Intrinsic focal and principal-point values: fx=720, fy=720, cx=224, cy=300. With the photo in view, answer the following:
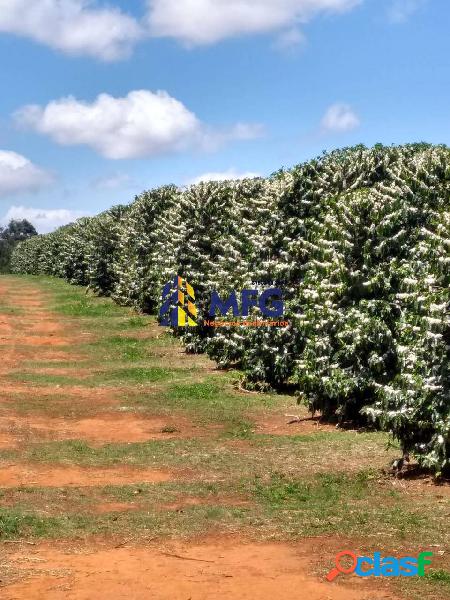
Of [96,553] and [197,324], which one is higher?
[197,324]

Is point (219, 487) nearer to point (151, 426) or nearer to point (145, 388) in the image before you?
point (151, 426)

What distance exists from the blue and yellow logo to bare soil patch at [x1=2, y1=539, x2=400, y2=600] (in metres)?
20.2

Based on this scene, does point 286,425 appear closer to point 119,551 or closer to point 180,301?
point 119,551

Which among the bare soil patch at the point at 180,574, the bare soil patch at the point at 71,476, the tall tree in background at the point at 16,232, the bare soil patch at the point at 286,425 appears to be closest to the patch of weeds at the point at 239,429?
the bare soil patch at the point at 286,425

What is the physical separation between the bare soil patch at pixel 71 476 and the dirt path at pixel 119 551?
0.02 meters

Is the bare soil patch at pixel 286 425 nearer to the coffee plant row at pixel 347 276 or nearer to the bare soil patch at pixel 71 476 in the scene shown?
the coffee plant row at pixel 347 276

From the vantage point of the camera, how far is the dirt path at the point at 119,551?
9.10 metres

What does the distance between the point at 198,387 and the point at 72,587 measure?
1564cm

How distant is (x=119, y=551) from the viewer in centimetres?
1062

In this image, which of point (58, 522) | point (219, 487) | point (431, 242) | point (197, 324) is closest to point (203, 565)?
point (58, 522)

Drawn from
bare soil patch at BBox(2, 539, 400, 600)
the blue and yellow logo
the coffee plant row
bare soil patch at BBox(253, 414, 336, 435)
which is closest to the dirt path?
bare soil patch at BBox(2, 539, 400, 600)

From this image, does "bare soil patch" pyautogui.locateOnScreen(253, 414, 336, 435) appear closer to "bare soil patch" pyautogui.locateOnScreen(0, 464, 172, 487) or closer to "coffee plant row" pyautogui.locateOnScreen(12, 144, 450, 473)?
"coffee plant row" pyautogui.locateOnScreen(12, 144, 450, 473)

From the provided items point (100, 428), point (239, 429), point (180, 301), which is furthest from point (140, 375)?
point (239, 429)

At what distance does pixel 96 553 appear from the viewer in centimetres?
1053
